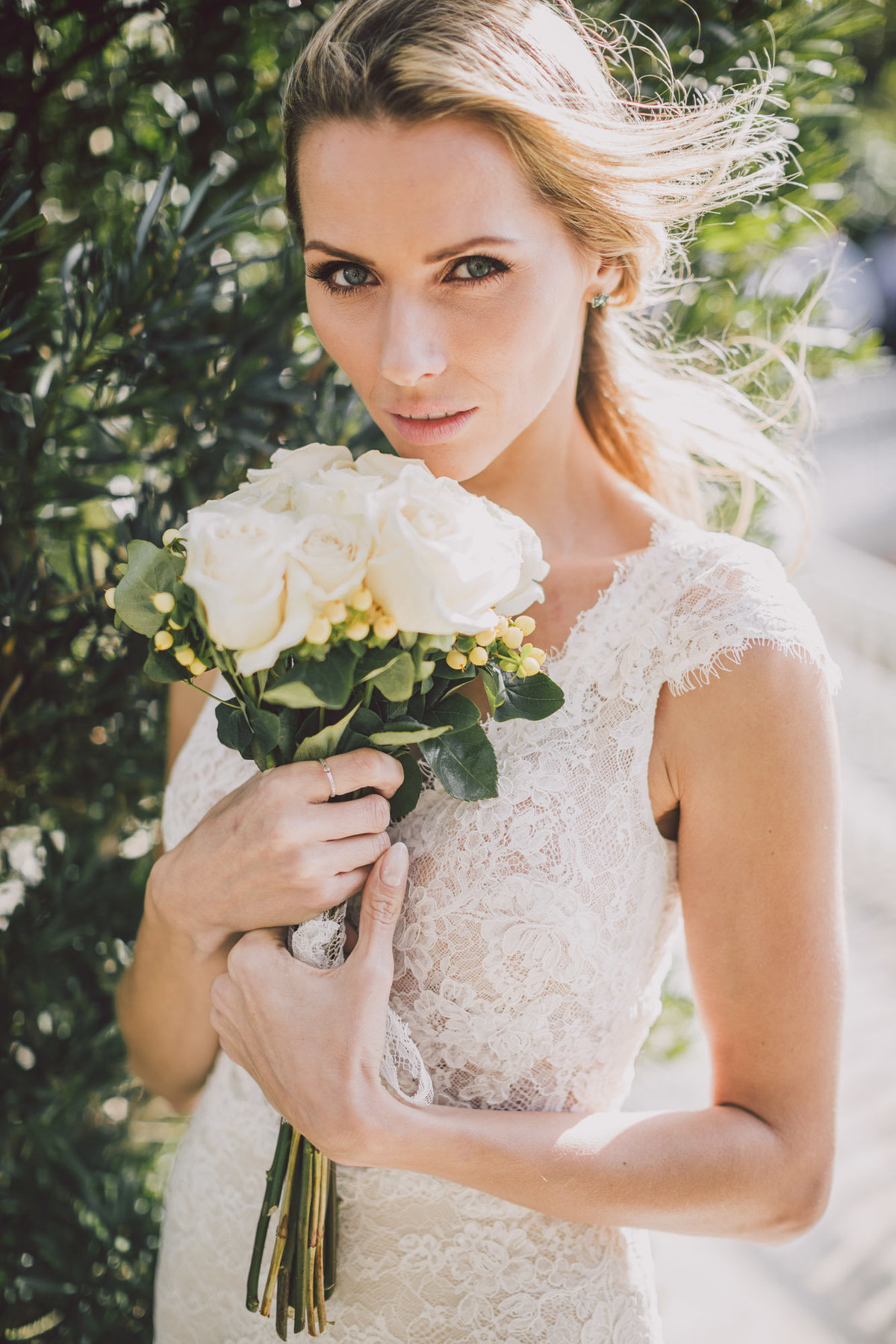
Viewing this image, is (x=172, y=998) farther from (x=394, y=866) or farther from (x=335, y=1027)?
(x=394, y=866)

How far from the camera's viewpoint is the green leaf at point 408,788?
1249mm


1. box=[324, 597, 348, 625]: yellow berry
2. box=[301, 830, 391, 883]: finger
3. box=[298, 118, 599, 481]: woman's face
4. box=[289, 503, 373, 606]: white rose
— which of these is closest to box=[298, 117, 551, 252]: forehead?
box=[298, 118, 599, 481]: woman's face

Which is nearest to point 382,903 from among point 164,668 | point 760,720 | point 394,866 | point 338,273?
point 394,866

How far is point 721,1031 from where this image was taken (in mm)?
1296

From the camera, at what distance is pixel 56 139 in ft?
6.55

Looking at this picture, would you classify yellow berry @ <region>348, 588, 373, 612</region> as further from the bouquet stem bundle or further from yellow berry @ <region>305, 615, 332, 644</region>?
the bouquet stem bundle

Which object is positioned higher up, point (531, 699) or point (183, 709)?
point (531, 699)

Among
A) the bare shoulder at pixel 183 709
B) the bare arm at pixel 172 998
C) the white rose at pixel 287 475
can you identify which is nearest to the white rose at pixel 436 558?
the white rose at pixel 287 475

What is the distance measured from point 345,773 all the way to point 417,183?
755mm

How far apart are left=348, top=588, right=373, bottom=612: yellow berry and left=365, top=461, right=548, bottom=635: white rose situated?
0.02 metres

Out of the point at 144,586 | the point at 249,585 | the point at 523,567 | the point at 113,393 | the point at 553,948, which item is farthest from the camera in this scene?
the point at 113,393

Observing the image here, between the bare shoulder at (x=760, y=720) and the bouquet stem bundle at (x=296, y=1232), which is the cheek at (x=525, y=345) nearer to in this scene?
the bare shoulder at (x=760, y=720)

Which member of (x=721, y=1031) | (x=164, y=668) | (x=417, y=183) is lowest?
(x=721, y=1031)

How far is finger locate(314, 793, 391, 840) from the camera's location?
1162 mm
